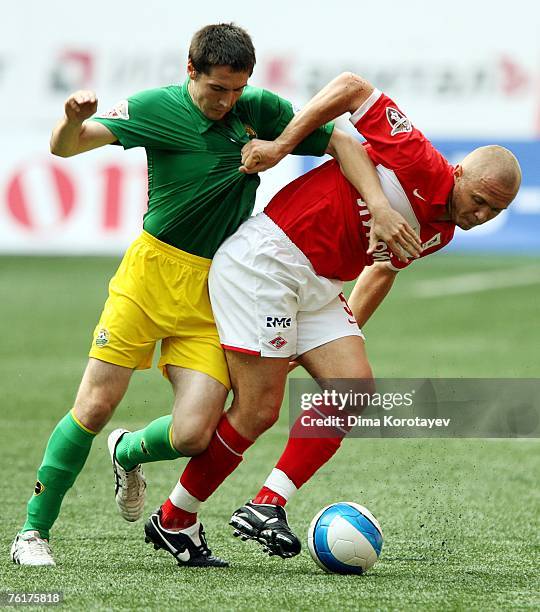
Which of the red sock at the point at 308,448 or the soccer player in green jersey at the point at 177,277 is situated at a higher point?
the soccer player in green jersey at the point at 177,277

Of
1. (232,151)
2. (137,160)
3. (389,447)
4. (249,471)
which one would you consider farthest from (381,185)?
(137,160)

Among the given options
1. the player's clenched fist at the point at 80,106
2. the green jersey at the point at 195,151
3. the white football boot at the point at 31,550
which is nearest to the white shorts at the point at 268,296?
the green jersey at the point at 195,151

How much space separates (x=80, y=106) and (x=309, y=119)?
0.92m

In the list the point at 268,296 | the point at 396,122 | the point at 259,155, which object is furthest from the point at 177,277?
the point at 396,122

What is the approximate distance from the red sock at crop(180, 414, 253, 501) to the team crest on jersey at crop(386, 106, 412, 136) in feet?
4.40

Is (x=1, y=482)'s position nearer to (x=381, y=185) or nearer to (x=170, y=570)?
(x=170, y=570)

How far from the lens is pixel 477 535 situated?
5.71 meters

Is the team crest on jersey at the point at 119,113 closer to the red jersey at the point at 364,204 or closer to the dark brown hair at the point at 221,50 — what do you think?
the dark brown hair at the point at 221,50

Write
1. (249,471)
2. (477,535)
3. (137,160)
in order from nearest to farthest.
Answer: (477,535), (249,471), (137,160)

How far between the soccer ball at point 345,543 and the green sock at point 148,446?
0.67 metres

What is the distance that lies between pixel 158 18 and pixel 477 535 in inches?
577

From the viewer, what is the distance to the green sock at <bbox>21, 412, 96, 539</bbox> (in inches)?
202

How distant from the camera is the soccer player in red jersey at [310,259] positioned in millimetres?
5047

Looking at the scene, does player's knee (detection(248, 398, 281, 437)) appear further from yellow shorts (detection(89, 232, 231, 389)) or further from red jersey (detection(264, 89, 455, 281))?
red jersey (detection(264, 89, 455, 281))
